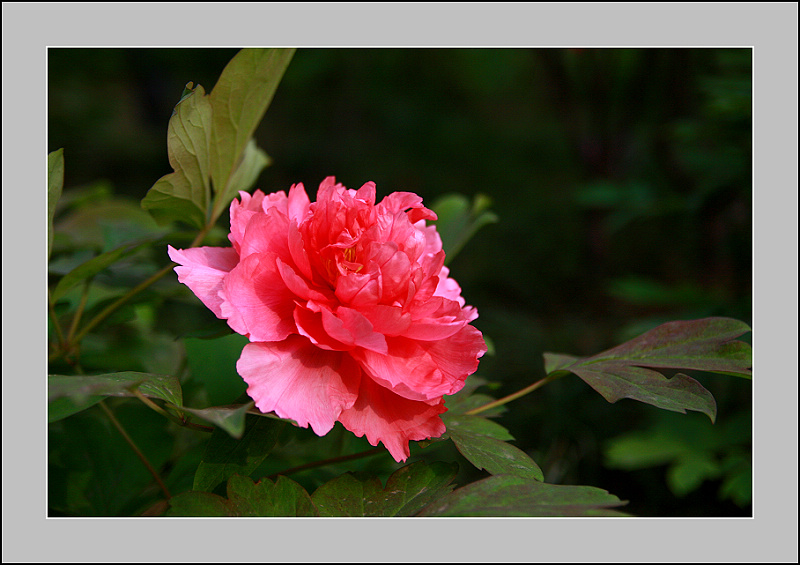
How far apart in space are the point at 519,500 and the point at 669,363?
168mm

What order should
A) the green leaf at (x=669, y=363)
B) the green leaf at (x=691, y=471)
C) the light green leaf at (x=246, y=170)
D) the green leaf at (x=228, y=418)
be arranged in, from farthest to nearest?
the green leaf at (x=691, y=471) < the light green leaf at (x=246, y=170) < the green leaf at (x=669, y=363) < the green leaf at (x=228, y=418)

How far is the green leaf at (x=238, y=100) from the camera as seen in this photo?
1.35 feet

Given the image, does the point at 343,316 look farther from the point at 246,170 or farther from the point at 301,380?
the point at 246,170

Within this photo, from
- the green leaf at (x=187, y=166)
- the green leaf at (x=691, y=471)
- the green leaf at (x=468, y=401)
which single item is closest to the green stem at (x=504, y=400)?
the green leaf at (x=468, y=401)

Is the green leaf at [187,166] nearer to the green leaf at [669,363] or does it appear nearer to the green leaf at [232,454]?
the green leaf at [232,454]

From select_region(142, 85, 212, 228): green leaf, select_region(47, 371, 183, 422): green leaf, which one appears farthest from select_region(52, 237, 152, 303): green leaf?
select_region(47, 371, 183, 422): green leaf

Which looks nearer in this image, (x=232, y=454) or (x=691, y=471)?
(x=232, y=454)

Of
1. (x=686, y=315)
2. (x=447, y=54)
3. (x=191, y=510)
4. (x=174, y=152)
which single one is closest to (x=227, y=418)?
(x=191, y=510)

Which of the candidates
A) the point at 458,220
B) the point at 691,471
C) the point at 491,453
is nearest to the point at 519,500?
the point at 491,453

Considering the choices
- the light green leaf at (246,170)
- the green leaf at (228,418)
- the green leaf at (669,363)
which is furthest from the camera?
the light green leaf at (246,170)

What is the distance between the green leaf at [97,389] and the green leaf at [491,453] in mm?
Answer: 153

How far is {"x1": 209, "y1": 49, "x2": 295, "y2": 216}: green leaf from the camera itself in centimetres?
41

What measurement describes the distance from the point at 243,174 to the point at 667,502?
1.10 meters

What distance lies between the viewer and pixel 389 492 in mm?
332
